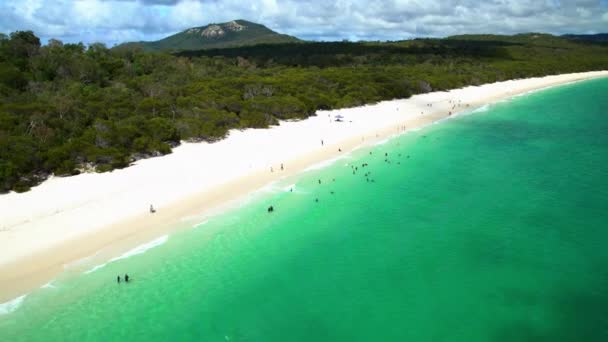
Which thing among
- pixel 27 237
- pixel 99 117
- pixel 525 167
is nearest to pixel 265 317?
pixel 27 237

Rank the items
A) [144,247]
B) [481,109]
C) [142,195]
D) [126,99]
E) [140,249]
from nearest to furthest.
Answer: [140,249] < [144,247] < [142,195] < [126,99] < [481,109]

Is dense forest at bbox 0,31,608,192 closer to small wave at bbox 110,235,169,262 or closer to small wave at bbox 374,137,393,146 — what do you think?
small wave at bbox 110,235,169,262

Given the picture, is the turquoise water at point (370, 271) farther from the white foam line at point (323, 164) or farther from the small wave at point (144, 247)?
the white foam line at point (323, 164)

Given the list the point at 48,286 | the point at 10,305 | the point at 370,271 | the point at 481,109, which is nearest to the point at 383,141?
the point at 370,271

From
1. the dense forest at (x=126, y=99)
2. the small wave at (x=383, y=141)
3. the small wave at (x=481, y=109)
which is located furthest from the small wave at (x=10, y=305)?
the small wave at (x=481, y=109)

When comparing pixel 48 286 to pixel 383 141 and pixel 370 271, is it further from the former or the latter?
pixel 383 141

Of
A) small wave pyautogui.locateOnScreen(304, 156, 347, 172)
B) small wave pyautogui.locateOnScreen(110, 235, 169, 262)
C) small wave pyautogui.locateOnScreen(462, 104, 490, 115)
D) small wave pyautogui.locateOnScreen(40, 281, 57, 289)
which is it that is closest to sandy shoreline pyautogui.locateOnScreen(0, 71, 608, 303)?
small wave pyautogui.locateOnScreen(40, 281, 57, 289)
